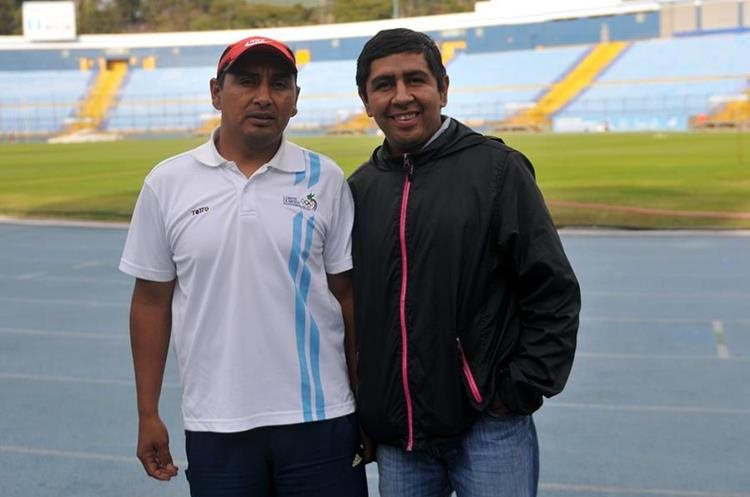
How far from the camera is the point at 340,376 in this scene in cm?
254

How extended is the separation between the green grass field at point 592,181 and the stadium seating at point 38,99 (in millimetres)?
23952

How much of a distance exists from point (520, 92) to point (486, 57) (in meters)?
5.44

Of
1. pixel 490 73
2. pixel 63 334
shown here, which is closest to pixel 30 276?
pixel 63 334

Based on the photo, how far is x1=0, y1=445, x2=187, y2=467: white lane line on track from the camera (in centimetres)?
491

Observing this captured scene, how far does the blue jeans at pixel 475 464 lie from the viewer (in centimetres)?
246

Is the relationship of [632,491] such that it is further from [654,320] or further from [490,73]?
[490,73]

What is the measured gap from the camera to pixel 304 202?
8.05ft

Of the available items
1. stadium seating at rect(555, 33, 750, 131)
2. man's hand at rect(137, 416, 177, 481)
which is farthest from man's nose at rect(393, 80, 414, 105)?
stadium seating at rect(555, 33, 750, 131)

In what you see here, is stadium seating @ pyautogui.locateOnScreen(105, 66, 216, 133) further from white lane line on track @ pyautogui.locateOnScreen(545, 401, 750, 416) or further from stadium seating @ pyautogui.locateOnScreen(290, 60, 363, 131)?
white lane line on track @ pyautogui.locateOnScreen(545, 401, 750, 416)

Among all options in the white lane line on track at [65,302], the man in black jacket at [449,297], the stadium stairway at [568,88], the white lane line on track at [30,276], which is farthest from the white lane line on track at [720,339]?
the stadium stairway at [568,88]

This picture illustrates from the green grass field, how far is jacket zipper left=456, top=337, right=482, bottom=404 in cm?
1201

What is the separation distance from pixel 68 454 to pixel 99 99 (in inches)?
2375

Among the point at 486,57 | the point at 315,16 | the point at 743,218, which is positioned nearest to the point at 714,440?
the point at 743,218

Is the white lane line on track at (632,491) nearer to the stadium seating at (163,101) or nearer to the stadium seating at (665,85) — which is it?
the stadium seating at (665,85)
